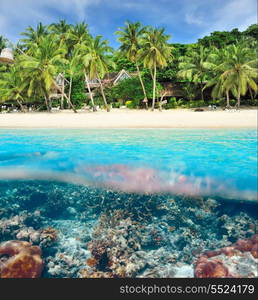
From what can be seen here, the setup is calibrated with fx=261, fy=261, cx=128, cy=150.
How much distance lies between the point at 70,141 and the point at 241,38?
37836 mm

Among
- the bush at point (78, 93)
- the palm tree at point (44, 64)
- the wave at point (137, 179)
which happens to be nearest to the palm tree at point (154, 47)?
the palm tree at point (44, 64)

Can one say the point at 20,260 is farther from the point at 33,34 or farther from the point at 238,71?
the point at 33,34

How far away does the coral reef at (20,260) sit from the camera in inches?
140

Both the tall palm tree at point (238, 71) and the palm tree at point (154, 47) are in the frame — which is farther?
the palm tree at point (154, 47)

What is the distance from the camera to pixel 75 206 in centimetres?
521

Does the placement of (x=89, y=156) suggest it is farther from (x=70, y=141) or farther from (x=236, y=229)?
(x=236, y=229)

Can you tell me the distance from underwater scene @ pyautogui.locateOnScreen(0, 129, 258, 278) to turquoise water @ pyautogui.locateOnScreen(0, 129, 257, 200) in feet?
0.10

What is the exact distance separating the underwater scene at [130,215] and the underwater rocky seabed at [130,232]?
0.05ft

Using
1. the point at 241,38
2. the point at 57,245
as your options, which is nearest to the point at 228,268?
the point at 57,245

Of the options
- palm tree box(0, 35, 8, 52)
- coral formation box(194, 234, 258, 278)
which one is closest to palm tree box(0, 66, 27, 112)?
palm tree box(0, 35, 8, 52)

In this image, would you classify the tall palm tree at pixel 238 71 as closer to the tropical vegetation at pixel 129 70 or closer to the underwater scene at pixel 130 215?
the tropical vegetation at pixel 129 70

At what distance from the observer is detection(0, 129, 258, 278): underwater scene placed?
3.76 meters

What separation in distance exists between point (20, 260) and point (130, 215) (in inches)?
77.3

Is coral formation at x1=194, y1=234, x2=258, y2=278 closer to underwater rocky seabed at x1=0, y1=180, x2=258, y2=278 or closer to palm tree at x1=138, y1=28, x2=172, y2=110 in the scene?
underwater rocky seabed at x1=0, y1=180, x2=258, y2=278
